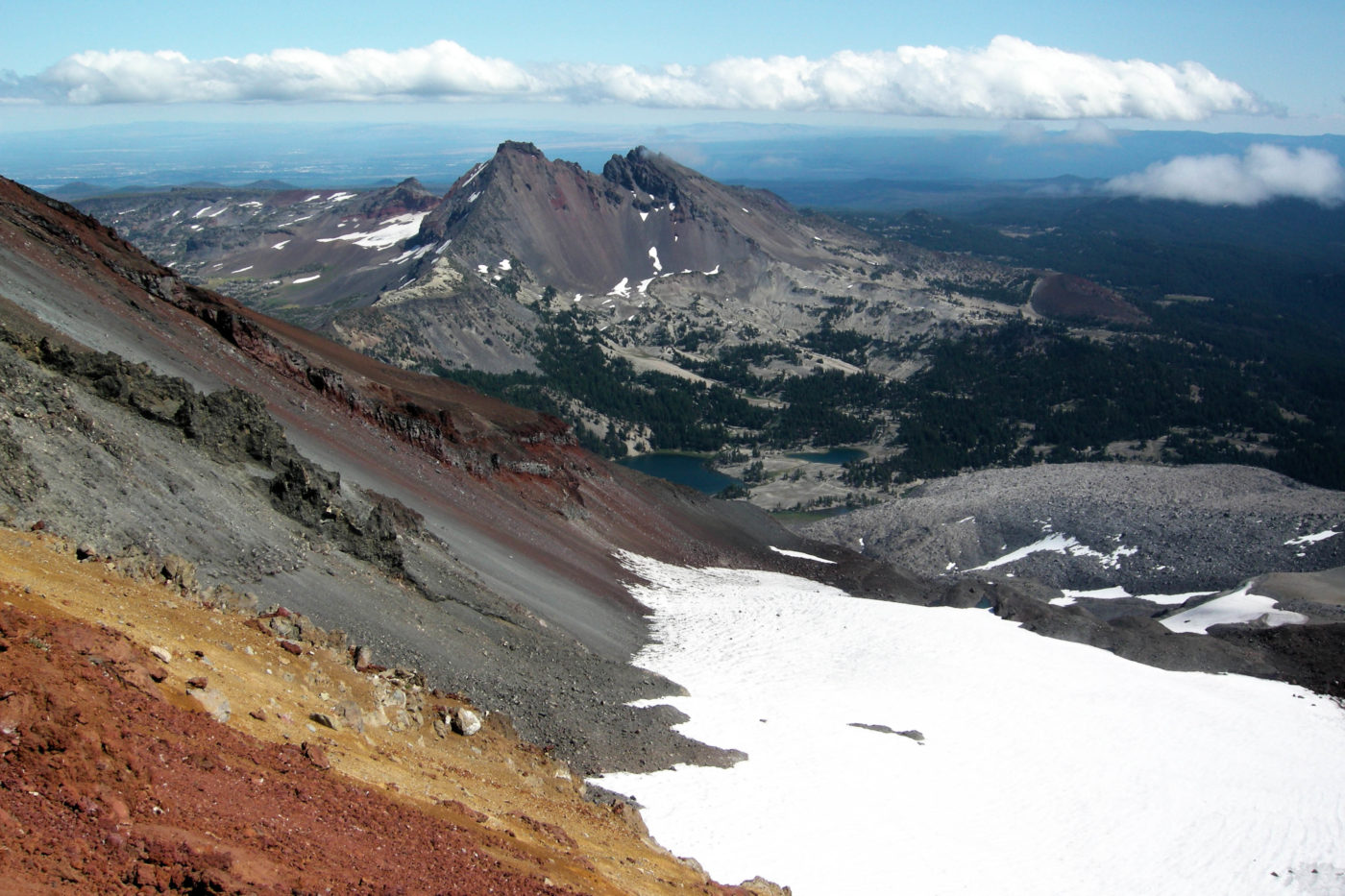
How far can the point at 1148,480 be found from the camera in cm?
7856

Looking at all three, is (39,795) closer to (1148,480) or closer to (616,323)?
(1148,480)

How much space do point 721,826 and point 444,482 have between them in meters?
26.8

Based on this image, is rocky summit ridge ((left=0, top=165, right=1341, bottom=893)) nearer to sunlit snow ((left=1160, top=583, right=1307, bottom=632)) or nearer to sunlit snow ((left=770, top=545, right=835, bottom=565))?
sunlit snow ((left=770, top=545, right=835, bottom=565))

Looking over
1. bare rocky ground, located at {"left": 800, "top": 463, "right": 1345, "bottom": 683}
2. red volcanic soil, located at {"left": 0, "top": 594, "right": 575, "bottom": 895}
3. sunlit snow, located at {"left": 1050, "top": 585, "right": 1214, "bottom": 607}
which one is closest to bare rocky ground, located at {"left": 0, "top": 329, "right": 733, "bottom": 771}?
red volcanic soil, located at {"left": 0, "top": 594, "right": 575, "bottom": 895}

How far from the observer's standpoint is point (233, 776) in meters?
12.0

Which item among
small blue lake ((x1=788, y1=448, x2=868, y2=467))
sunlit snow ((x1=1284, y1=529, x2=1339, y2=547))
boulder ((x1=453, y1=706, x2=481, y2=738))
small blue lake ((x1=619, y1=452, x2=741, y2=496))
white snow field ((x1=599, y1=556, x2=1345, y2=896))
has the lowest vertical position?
small blue lake ((x1=619, y1=452, x2=741, y2=496))

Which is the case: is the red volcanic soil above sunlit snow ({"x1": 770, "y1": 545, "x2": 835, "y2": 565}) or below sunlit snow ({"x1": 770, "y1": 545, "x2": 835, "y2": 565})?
above

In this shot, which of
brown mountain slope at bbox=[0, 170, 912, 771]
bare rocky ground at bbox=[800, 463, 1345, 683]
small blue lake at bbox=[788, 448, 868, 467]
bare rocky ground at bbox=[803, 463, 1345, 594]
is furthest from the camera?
small blue lake at bbox=[788, 448, 868, 467]

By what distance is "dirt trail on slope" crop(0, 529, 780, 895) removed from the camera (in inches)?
381

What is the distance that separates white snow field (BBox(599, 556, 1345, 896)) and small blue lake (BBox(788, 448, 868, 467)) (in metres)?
86.2

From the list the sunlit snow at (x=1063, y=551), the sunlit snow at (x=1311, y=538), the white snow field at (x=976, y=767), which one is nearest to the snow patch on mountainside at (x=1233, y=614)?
the white snow field at (x=976, y=767)

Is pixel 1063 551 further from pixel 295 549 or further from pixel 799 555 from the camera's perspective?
pixel 295 549

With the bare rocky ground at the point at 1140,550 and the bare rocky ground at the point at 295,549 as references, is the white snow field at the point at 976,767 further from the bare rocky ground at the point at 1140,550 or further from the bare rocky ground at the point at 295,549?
the bare rocky ground at the point at 1140,550

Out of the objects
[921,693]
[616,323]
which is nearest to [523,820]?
[921,693]
